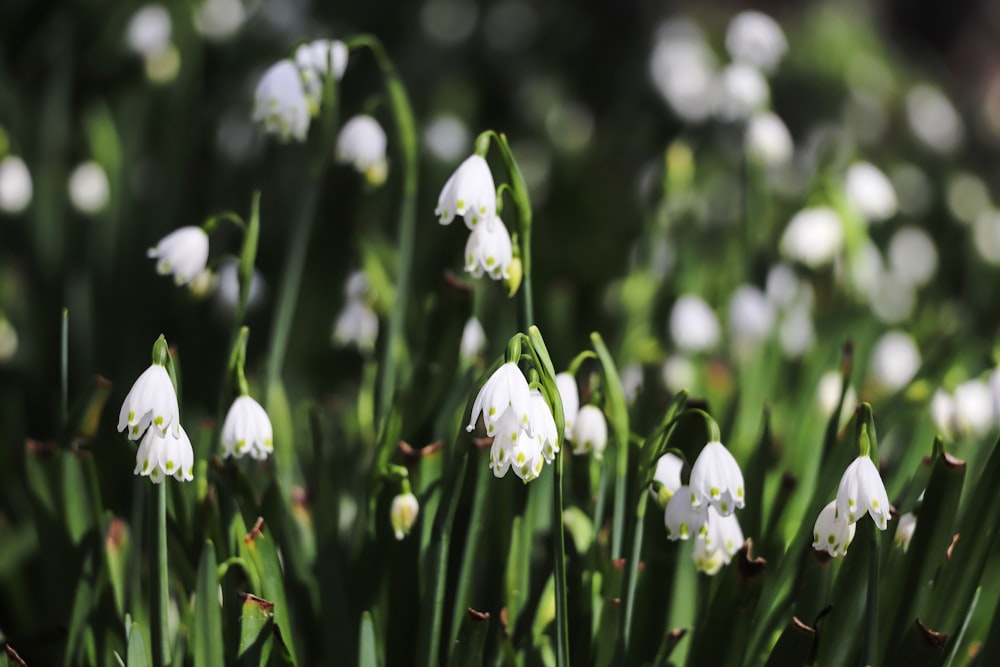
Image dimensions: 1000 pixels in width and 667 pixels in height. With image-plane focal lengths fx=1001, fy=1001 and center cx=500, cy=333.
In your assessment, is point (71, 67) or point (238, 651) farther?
point (71, 67)

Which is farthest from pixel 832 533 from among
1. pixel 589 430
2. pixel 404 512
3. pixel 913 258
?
pixel 913 258

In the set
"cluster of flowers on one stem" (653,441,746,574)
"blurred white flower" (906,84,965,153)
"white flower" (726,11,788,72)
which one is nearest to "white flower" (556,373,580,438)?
Answer: "cluster of flowers on one stem" (653,441,746,574)

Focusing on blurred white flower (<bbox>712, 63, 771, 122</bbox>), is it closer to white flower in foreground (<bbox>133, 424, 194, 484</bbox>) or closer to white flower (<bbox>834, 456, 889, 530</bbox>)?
white flower (<bbox>834, 456, 889, 530</bbox>)

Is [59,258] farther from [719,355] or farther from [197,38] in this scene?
[719,355]

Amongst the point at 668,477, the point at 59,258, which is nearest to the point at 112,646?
the point at 668,477

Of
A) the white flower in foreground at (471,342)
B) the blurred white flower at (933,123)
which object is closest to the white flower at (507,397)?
the white flower in foreground at (471,342)

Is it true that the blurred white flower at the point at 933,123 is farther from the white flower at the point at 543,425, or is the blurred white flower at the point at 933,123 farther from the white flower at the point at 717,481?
the white flower at the point at 543,425
